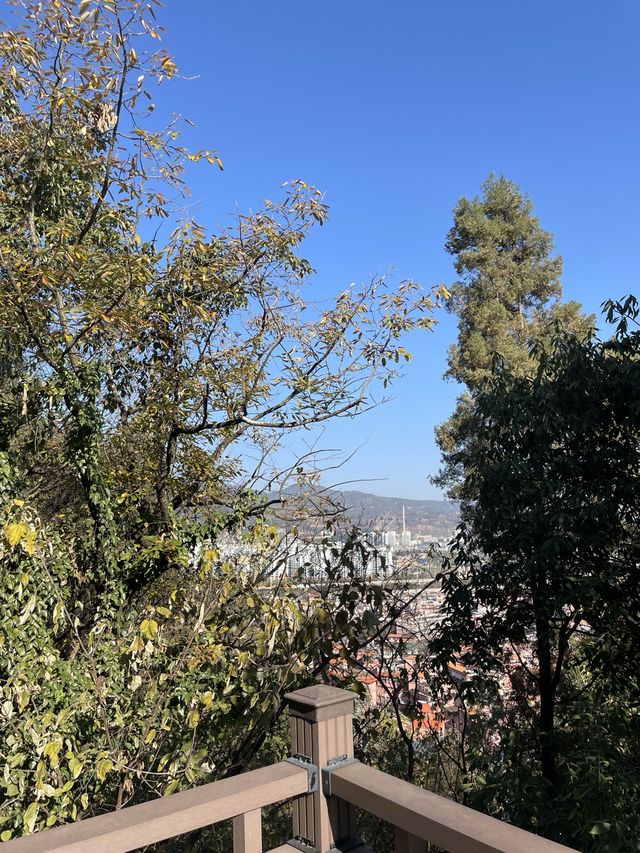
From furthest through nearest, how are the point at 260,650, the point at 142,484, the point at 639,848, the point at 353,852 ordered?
1. the point at 142,484
2. the point at 260,650
3. the point at 639,848
4. the point at 353,852

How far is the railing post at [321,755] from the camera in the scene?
4.30 feet

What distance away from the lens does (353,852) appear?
1.34 meters

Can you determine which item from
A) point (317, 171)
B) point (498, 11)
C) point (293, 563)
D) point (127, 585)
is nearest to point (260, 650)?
point (293, 563)

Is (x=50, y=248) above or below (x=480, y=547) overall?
above

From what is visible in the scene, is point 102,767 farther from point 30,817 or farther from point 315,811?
point 315,811

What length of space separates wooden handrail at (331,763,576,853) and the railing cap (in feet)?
0.40

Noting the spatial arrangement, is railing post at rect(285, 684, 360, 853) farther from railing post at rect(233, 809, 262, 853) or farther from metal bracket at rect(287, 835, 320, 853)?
railing post at rect(233, 809, 262, 853)

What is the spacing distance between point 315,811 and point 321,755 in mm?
131

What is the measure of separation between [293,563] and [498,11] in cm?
477

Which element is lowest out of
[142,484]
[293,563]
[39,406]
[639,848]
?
[639,848]

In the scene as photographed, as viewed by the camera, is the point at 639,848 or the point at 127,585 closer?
the point at 639,848

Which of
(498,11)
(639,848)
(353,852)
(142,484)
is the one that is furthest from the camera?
(498,11)

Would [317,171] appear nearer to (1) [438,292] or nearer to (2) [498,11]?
(1) [438,292]

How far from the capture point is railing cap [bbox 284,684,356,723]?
1.33 metres
